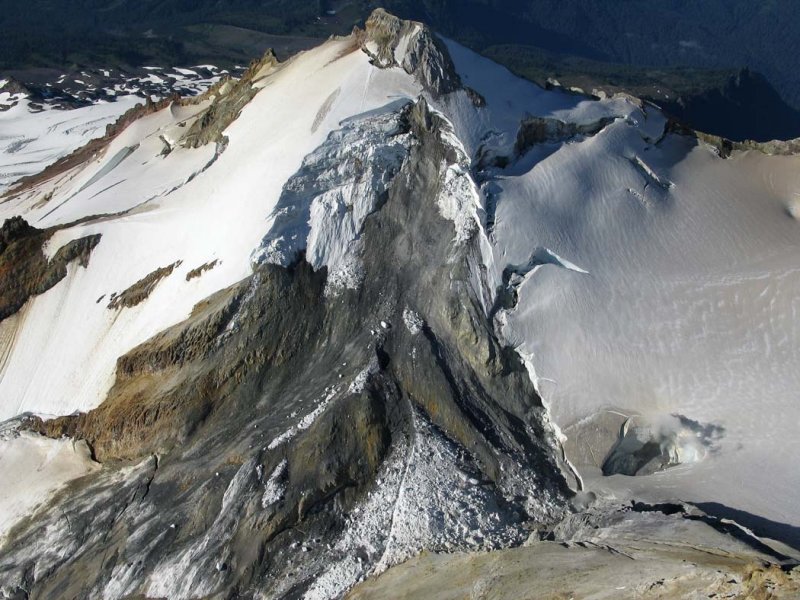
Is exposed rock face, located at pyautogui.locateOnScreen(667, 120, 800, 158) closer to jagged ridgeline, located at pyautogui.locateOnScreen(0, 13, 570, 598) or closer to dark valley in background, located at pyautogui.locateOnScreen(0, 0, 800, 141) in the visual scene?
jagged ridgeline, located at pyautogui.locateOnScreen(0, 13, 570, 598)

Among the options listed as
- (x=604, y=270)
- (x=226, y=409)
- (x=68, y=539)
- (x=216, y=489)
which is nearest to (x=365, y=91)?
(x=604, y=270)

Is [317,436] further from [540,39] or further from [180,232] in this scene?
[540,39]

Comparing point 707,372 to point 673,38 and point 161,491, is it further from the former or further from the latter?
point 673,38

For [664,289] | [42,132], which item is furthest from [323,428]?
[42,132]

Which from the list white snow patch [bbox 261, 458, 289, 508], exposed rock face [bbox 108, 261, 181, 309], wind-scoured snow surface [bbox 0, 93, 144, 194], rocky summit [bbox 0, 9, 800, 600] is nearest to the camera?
rocky summit [bbox 0, 9, 800, 600]

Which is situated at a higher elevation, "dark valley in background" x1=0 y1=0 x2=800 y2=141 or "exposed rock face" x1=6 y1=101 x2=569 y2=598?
"exposed rock face" x1=6 y1=101 x2=569 y2=598

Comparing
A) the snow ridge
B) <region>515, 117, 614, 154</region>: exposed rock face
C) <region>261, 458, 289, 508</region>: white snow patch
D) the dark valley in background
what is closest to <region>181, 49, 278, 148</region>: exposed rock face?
the snow ridge

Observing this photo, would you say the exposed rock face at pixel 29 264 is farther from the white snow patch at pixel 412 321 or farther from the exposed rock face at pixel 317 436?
the white snow patch at pixel 412 321
